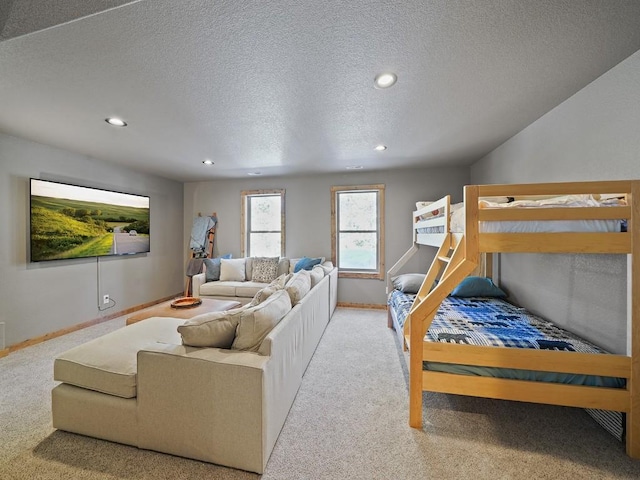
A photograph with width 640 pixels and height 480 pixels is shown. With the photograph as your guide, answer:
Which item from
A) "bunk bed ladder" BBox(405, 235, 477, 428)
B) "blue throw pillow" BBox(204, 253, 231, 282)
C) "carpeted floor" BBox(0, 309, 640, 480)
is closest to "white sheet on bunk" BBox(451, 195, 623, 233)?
"bunk bed ladder" BBox(405, 235, 477, 428)

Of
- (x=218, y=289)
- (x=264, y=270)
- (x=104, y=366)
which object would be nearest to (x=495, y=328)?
(x=104, y=366)

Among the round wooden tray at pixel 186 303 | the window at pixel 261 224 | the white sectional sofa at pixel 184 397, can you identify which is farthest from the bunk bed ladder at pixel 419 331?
the window at pixel 261 224

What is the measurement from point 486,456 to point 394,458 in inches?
21.3

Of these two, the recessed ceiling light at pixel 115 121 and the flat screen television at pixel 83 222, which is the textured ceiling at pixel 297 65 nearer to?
the recessed ceiling light at pixel 115 121

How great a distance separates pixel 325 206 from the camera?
462 cm

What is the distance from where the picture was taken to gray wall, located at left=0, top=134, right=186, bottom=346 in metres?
2.72

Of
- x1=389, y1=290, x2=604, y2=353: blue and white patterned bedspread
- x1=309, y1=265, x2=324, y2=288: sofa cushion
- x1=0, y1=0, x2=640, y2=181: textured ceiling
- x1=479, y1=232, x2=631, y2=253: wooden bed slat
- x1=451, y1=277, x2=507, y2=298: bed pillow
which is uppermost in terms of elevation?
x1=0, y1=0, x2=640, y2=181: textured ceiling

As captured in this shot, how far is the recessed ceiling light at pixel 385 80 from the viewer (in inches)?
66.0

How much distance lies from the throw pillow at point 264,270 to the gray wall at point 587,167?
135 inches

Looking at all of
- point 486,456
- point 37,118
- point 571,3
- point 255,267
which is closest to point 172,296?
point 255,267

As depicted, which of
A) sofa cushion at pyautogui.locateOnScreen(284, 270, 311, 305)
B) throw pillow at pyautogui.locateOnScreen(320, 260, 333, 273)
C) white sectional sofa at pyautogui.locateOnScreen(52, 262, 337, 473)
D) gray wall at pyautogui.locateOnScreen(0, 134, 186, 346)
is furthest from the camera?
throw pillow at pyautogui.locateOnScreen(320, 260, 333, 273)

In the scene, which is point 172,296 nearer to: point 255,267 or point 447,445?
point 255,267

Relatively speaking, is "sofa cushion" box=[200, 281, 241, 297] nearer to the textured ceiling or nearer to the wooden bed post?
the textured ceiling

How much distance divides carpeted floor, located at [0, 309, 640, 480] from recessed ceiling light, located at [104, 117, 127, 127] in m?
2.39
